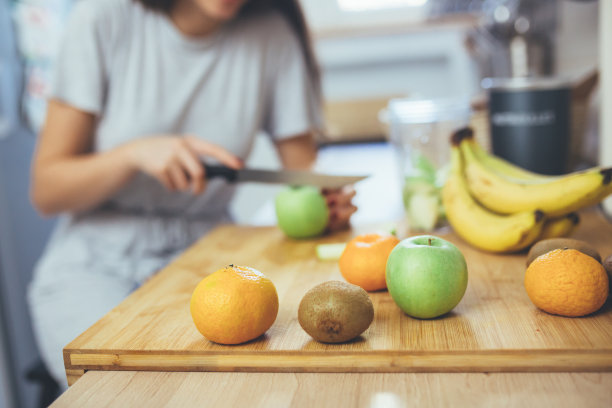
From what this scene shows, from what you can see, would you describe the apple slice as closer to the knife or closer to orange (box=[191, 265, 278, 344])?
the knife

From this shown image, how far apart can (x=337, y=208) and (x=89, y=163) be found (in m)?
0.52

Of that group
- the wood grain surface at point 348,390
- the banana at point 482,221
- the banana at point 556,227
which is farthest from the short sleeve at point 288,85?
the wood grain surface at point 348,390

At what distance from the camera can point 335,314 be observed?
0.55 m

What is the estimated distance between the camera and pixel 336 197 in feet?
3.50

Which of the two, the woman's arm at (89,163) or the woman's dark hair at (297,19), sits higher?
the woman's dark hair at (297,19)

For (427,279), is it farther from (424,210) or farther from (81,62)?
(81,62)

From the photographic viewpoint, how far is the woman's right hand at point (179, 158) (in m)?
1.00

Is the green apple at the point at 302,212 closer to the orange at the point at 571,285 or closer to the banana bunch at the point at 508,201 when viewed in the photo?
the banana bunch at the point at 508,201

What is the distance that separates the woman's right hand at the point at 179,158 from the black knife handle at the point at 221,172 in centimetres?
2

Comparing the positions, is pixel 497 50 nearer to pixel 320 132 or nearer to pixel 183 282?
pixel 320 132

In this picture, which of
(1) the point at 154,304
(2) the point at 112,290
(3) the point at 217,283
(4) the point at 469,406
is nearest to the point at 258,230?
(2) the point at 112,290

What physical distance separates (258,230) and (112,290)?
0.30 meters

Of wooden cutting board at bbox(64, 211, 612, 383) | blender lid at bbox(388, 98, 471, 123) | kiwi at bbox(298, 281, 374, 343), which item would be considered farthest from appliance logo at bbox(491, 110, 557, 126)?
kiwi at bbox(298, 281, 374, 343)

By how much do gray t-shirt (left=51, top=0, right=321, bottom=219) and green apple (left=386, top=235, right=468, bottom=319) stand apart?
2.73 ft
